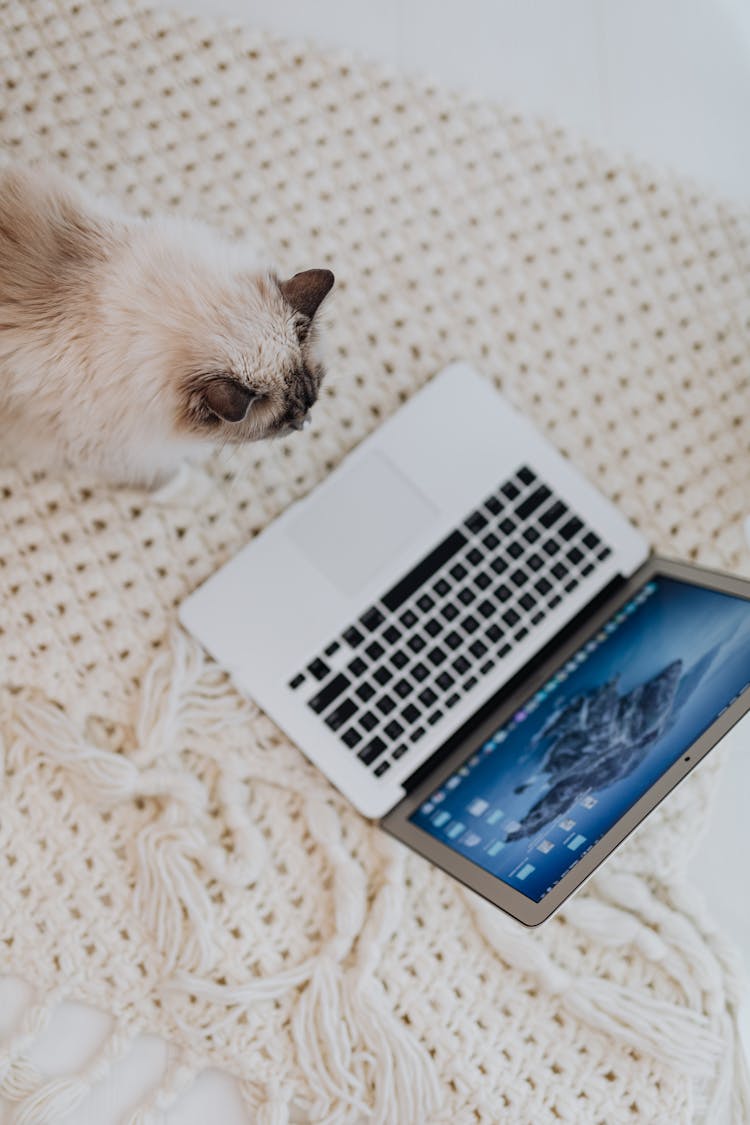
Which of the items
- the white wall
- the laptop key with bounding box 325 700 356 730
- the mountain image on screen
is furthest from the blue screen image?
the white wall

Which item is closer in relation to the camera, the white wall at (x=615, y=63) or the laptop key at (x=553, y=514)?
the laptop key at (x=553, y=514)

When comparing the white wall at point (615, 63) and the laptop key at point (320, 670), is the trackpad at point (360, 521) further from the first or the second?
the white wall at point (615, 63)

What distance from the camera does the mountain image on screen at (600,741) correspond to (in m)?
0.72

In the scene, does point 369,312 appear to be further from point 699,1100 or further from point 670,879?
point 699,1100

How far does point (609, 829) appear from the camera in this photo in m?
0.69

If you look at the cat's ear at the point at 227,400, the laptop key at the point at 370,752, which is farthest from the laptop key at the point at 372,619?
the cat's ear at the point at 227,400

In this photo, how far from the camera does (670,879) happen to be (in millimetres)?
886

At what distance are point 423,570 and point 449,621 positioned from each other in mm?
56

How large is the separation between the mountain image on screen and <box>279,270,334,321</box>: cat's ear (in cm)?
42

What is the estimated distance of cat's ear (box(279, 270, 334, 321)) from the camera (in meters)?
0.74

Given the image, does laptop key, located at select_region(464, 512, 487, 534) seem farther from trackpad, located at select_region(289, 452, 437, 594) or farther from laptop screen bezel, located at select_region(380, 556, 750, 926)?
laptop screen bezel, located at select_region(380, 556, 750, 926)

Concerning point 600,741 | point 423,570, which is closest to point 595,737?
point 600,741

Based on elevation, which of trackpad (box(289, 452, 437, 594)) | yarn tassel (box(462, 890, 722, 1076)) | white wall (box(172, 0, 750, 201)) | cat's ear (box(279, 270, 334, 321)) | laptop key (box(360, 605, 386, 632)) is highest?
white wall (box(172, 0, 750, 201))

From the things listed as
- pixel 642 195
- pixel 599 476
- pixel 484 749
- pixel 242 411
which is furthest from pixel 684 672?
pixel 642 195
